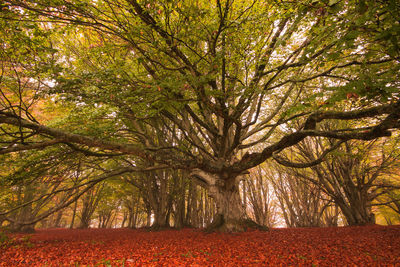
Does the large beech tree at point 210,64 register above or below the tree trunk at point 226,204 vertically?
above

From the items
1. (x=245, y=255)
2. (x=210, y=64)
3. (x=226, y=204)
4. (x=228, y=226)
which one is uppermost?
(x=210, y=64)

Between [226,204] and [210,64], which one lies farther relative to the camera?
[226,204]

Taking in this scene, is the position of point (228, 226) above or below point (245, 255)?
above

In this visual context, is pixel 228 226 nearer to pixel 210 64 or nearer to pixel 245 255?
pixel 245 255

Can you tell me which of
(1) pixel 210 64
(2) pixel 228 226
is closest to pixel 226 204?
(2) pixel 228 226

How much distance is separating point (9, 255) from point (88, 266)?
3.51 metres

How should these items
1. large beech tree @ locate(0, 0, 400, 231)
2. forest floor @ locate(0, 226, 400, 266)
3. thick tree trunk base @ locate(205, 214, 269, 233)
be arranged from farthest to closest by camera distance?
thick tree trunk base @ locate(205, 214, 269, 233), forest floor @ locate(0, 226, 400, 266), large beech tree @ locate(0, 0, 400, 231)

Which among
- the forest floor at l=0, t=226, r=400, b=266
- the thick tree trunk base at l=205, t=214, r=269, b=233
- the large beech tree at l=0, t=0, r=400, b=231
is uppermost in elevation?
the large beech tree at l=0, t=0, r=400, b=231

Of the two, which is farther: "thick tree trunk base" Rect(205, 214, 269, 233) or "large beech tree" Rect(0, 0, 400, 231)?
"thick tree trunk base" Rect(205, 214, 269, 233)

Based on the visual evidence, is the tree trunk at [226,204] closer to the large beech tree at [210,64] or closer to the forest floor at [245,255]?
the large beech tree at [210,64]

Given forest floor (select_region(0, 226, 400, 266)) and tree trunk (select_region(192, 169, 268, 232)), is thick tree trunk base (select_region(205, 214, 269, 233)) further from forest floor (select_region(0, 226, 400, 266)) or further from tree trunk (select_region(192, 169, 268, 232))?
forest floor (select_region(0, 226, 400, 266))

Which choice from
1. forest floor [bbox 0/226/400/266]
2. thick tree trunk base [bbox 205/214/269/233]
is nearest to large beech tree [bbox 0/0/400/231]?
thick tree trunk base [bbox 205/214/269/233]

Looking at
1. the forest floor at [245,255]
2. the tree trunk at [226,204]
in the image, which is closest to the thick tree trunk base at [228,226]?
the tree trunk at [226,204]

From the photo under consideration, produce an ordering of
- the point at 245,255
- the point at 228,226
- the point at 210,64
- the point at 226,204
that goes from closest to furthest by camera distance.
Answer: the point at 245,255
the point at 210,64
the point at 228,226
the point at 226,204
